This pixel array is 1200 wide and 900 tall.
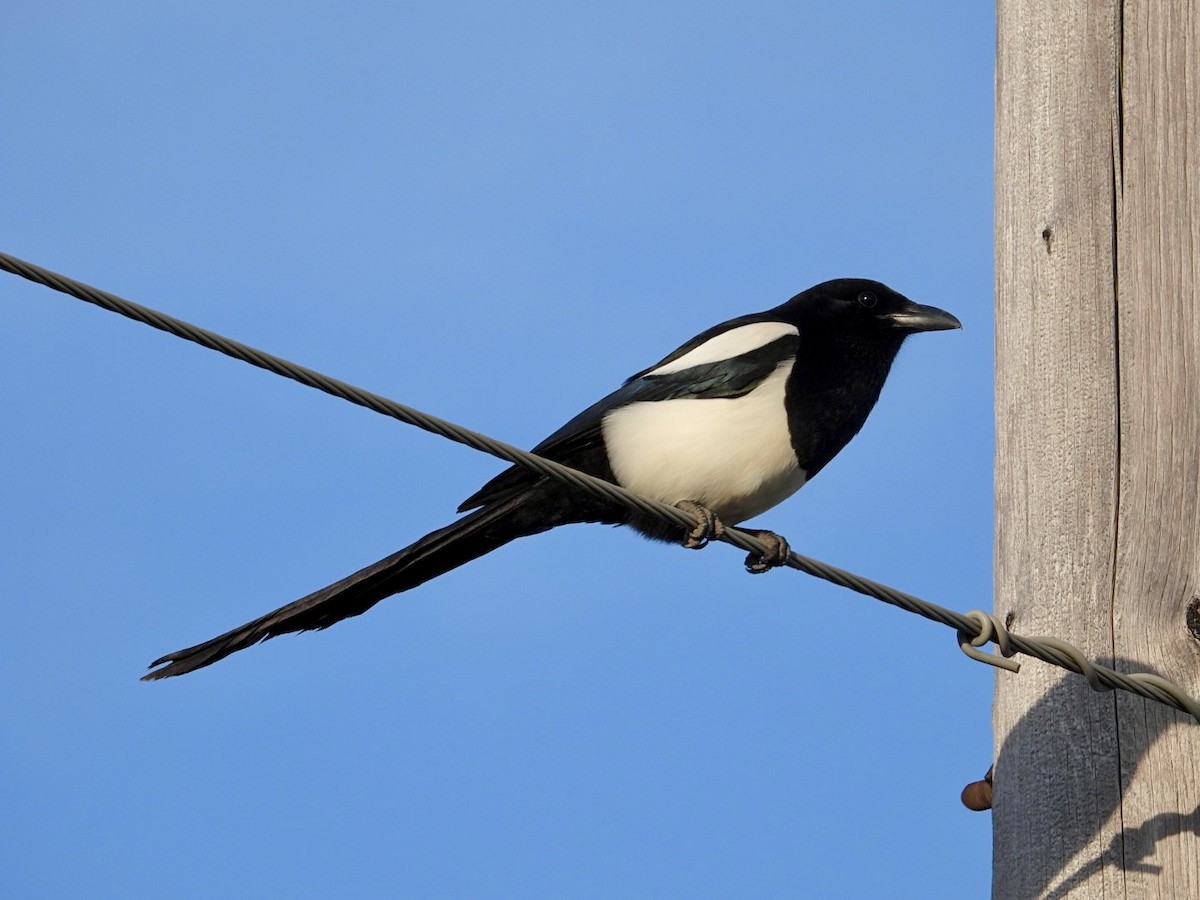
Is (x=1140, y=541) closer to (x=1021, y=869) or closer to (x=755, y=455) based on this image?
(x=1021, y=869)

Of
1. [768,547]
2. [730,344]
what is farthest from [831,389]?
[768,547]

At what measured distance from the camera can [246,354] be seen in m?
2.11

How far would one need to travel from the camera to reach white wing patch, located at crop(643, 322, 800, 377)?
407 centimetres

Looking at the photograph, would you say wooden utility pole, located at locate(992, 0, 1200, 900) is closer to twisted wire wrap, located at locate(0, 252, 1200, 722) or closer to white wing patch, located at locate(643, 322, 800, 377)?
twisted wire wrap, located at locate(0, 252, 1200, 722)

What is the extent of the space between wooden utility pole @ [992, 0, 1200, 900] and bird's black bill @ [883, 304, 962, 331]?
160 centimetres

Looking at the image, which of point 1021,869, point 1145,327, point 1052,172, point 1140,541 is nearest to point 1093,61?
point 1052,172

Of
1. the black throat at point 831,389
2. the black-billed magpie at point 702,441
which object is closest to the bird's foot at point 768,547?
the black-billed magpie at point 702,441

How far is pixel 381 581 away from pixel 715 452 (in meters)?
0.95

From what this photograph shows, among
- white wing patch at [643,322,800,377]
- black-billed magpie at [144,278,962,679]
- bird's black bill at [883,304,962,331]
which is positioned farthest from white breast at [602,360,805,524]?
bird's black bill at [883,304,962,331]

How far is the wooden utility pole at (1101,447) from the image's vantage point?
7.77 feet

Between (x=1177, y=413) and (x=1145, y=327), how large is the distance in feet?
0.55

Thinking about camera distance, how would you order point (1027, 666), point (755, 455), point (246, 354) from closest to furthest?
point (246, 354) < point (1027, 666) < point (755, 455)

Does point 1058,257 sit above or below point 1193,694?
above

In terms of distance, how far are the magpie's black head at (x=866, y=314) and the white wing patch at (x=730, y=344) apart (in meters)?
0.11
